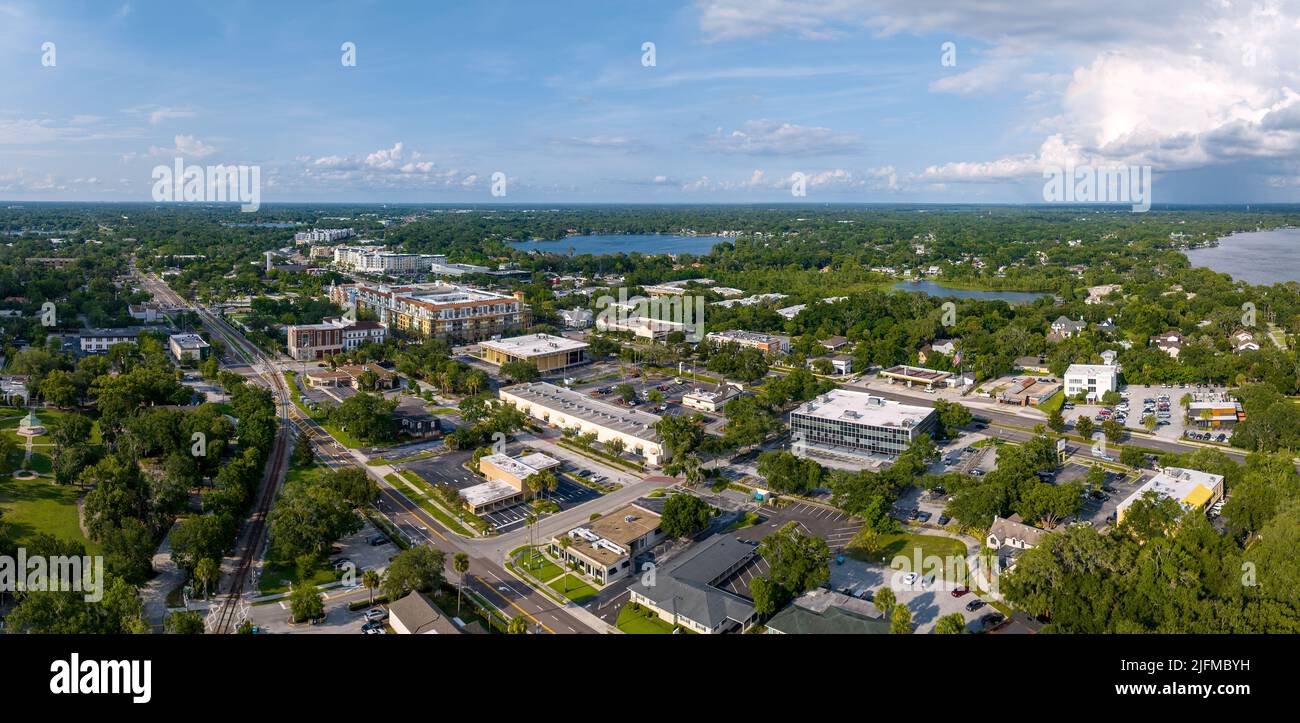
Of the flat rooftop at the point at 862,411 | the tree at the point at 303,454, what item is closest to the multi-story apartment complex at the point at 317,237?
the tree at the point at 303,454

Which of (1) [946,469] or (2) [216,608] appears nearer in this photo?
(2) [216,608]

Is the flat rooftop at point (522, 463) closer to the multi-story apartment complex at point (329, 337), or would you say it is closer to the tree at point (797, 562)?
the tree at point (797, 562)

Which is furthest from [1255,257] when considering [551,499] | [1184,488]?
[551,499]

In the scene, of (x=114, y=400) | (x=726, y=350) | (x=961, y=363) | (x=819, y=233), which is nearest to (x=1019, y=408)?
(x=961, y=363)

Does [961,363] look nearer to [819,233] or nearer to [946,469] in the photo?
[946,469]

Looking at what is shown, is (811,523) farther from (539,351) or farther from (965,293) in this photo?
(965,293)
